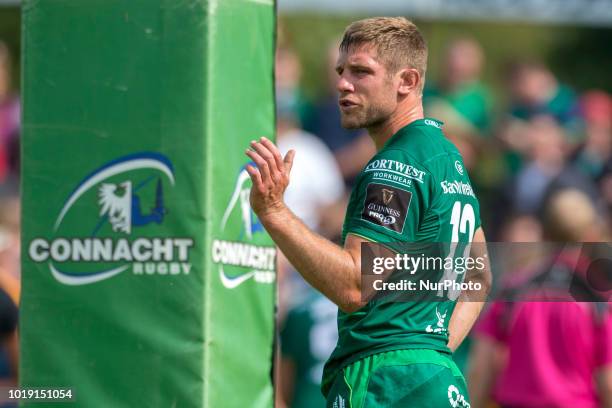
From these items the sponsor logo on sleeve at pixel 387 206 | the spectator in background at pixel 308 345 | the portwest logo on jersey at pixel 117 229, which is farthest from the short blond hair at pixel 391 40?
the spectator in background at pixel 308 345

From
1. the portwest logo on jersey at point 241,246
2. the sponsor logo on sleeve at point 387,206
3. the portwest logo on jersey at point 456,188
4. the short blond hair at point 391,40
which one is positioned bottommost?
the portwest logo on jersey at point 241,246

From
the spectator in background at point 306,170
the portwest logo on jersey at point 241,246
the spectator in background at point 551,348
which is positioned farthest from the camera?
the spectator in background at point 306,170

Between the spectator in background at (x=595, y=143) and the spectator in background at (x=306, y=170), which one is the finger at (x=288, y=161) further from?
the spectator in background at (x=595, y=143)

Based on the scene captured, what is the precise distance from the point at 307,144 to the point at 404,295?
553 cm

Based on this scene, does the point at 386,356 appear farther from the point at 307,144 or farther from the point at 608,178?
the point at 608,178

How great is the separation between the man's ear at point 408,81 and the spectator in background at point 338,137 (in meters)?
5.70

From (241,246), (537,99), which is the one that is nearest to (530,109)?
(537,99)

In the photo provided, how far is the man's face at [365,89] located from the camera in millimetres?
5215

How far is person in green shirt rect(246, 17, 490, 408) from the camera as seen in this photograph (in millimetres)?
4855

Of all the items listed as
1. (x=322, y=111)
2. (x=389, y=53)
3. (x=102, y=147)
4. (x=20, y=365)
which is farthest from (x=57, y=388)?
(x=322, y=111)

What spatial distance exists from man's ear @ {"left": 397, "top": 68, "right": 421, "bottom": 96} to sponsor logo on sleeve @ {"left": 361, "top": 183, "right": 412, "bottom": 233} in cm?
55

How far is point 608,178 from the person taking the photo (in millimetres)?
11562

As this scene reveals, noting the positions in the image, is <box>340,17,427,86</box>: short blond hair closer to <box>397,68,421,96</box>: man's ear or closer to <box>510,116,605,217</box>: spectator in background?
<box>397,68,421,96</box>: man's ear

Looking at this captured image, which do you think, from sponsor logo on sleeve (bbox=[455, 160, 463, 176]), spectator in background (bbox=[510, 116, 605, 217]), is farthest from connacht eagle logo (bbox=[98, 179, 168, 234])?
spectator in background (bbox=[510, 116, 605, 217])
